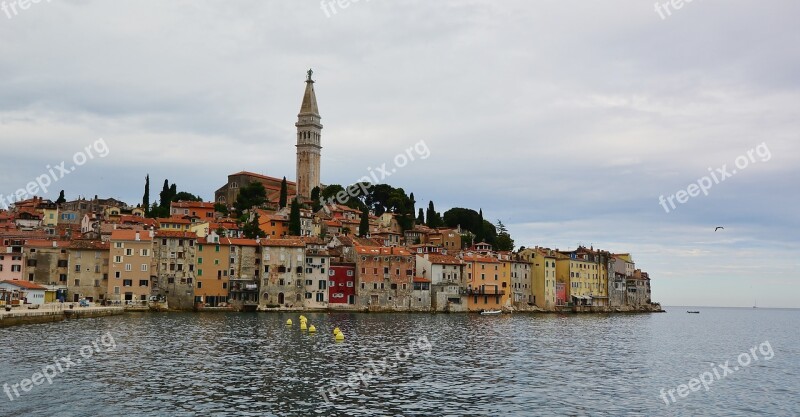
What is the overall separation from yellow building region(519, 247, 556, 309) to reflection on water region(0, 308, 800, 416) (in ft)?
192

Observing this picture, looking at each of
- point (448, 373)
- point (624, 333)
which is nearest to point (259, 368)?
point (448, 373)

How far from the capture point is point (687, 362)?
49.8 meters

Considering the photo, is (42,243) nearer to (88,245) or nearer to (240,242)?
(88,245)

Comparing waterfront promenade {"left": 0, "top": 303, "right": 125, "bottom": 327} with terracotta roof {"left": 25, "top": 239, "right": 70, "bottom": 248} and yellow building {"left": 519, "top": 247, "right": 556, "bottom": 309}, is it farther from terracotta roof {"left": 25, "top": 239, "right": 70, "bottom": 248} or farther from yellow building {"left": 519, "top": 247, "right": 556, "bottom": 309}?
yellow building {"left": 519, "top": 247, "right": 556, "bottom": 309}

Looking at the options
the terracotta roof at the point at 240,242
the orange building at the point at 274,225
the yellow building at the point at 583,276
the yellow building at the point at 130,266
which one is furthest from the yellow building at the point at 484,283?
the yellow building at the point at 130,266

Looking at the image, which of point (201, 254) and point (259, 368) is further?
point (201, 254)

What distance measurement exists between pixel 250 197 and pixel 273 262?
49424 mm

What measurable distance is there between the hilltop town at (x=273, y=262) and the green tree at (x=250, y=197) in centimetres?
30

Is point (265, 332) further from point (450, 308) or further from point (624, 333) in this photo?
point (450, 308)

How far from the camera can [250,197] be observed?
142m

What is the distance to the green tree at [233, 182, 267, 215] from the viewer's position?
140 metres

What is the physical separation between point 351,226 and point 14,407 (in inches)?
4143

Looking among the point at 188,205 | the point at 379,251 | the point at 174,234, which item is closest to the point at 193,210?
the point at 188,205

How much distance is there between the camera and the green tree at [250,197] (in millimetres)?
140500
